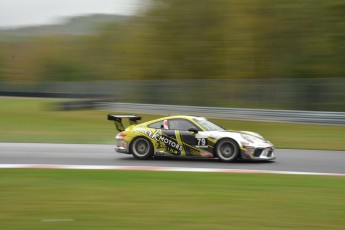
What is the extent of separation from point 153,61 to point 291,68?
962 cm

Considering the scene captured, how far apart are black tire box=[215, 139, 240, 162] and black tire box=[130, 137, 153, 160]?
1744mm

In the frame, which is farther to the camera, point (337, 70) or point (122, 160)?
point (337, 70)

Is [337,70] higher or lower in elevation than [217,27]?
lower

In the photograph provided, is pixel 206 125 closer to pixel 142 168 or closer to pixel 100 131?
pixel 142 168

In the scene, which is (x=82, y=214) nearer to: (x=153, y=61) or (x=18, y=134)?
(x=18, y=134)

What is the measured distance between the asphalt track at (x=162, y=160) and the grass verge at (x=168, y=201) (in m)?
1.98

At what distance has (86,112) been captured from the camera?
3797 centimetres

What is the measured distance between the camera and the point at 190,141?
46.8 feet

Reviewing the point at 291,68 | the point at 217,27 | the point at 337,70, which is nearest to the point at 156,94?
the point at 217,27

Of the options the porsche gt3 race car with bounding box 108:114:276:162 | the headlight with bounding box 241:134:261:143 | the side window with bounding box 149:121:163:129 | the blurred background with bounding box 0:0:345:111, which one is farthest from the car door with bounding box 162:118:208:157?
the blurred background with bounding box 0:0:345:111

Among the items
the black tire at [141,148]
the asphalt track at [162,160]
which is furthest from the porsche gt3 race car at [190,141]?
the asphalt track at [162,160]

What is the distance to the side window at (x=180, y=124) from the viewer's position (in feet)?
47.4

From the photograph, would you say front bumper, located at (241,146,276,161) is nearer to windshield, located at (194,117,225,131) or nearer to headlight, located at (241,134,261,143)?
headlight, located at (241,134,261,143)

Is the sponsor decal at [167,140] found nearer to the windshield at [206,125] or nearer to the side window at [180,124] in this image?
the side window at [180,124]
